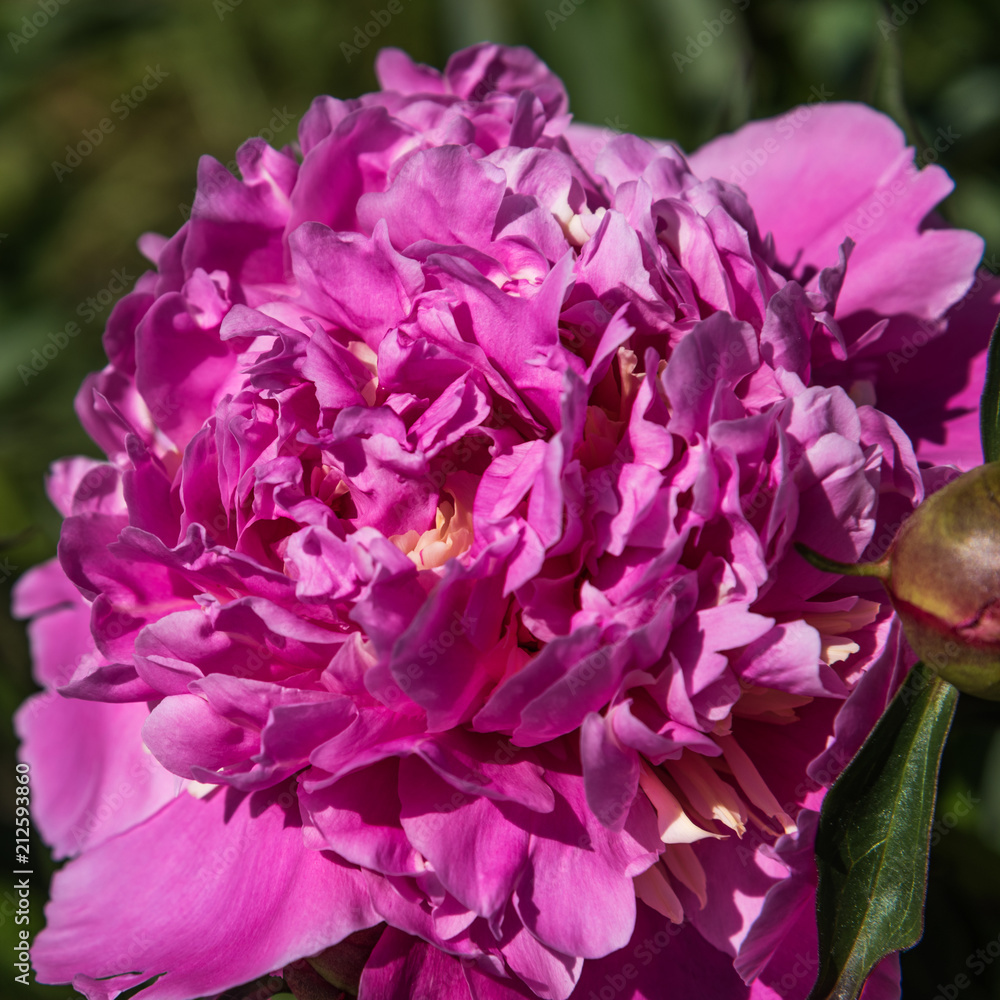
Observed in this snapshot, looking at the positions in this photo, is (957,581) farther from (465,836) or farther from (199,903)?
(199,903)

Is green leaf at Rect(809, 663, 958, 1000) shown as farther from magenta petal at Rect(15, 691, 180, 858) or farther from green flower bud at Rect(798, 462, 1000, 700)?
magenta petal at Rect(15, 691, 180, 858)

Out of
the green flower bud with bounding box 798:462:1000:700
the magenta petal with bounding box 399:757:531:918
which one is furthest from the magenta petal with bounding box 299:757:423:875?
the green flower bud with bounding box 798:462:1000:700

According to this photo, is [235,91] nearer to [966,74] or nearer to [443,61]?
[443,61]

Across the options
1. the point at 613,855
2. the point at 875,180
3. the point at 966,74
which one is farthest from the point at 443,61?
the point at 613,855

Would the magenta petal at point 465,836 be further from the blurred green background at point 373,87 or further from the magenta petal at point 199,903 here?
the blurred green background at point 373,87

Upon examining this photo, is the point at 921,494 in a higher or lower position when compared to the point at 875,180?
lower

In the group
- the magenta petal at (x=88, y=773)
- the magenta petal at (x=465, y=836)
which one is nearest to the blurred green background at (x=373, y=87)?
the magenta petal at (x=88, y=773)
